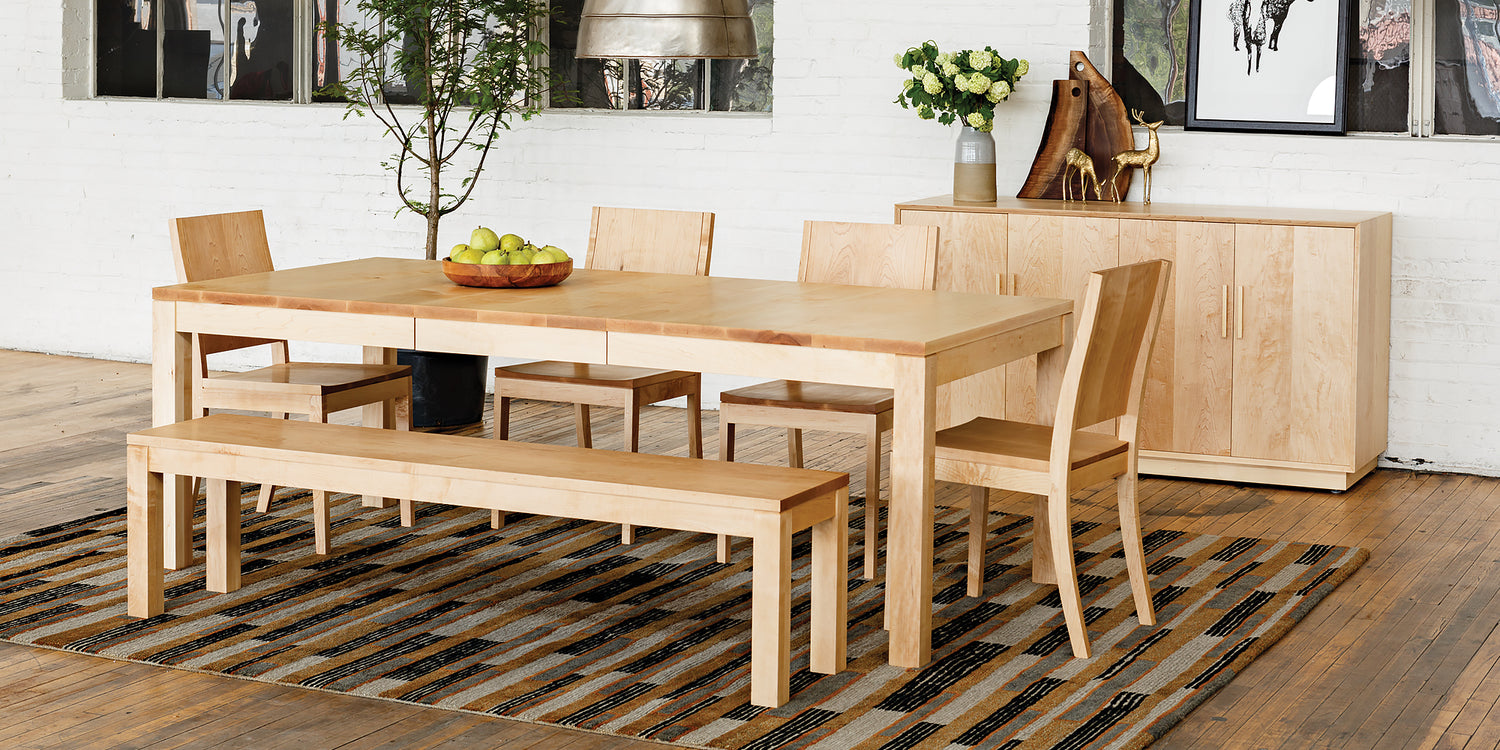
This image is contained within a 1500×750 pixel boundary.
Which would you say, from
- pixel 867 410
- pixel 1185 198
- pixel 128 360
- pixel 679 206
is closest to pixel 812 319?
pixel 867 410

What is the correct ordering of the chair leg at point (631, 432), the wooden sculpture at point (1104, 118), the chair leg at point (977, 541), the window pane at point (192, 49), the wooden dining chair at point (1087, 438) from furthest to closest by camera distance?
the window pane at point (192, 49) → the wooden sculpture at point (1104, 118) → the chair leg at point (631, 432) → the chair leg at point (977, 541) → the wooden dining chair at point (1087, 438)

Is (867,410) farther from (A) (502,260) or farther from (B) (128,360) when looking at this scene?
(B) (128,360)

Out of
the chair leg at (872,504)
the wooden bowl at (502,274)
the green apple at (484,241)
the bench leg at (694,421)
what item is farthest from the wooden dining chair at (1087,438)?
the green apple at (484,241)

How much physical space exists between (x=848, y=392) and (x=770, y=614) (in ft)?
4.04

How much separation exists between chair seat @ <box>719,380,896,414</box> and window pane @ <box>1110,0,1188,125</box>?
2060 mm

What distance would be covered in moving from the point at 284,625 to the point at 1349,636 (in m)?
2.35

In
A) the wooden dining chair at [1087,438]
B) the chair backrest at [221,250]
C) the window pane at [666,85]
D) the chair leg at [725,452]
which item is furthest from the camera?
the window pane at [666,85]

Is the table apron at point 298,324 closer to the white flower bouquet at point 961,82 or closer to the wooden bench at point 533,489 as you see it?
the wooden bench at point 533,489

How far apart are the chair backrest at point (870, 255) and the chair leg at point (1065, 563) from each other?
42.8 inches

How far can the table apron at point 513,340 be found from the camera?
3559 mm

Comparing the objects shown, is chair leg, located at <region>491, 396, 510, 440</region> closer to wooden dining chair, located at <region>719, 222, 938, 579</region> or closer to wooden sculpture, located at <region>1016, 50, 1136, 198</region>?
wooden dining chair, located at <region>719, 222, 938, 579</region>

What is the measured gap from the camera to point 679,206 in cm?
654

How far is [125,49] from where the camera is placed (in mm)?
7641

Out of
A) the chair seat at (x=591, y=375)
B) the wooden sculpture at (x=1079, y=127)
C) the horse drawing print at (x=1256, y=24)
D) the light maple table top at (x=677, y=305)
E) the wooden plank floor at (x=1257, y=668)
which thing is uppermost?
the horse drawing print at (x=1256, y=24)
